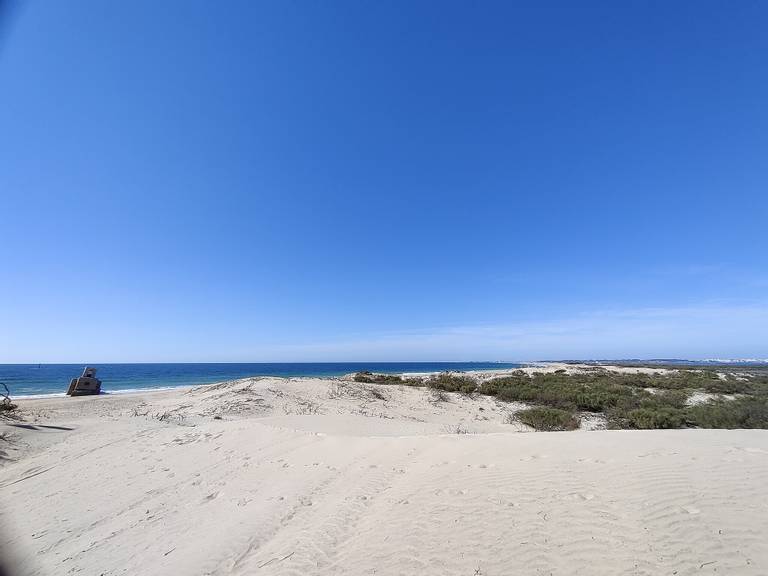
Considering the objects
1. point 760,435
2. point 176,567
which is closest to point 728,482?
point 760,435

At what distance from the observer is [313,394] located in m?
21.3

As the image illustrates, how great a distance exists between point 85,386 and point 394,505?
33.3m

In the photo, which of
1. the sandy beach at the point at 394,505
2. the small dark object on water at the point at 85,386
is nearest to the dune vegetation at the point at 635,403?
the sandy beach at the point at 394,505

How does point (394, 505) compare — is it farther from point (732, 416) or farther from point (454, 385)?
point (454, 385)

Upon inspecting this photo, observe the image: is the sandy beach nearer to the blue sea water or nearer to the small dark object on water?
the small dark object on water

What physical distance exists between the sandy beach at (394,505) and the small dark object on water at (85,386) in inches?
889

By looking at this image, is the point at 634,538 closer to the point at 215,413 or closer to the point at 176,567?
the point at 176,567

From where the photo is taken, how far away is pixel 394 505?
5629mm

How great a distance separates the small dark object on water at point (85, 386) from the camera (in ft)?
→ 92.3

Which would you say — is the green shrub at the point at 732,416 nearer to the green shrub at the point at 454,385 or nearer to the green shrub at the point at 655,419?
the green shrub at the point at 655,419

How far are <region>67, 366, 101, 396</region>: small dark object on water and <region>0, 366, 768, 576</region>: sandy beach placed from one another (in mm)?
22586

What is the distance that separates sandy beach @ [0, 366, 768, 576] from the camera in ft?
13.2

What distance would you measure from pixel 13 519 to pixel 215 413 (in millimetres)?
9437

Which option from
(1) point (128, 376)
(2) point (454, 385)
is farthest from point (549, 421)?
(1) point (128, 376)
